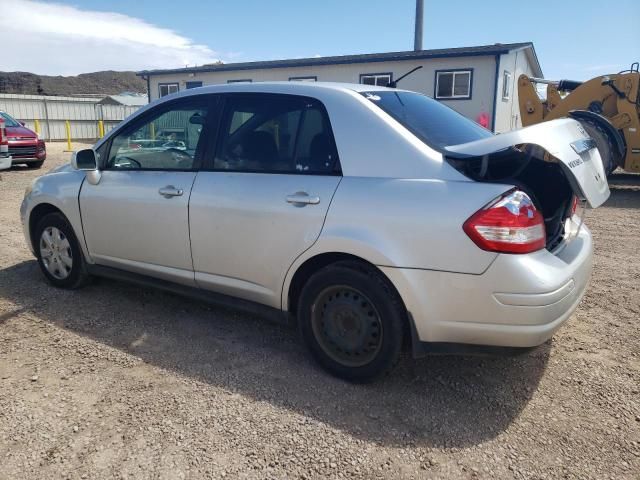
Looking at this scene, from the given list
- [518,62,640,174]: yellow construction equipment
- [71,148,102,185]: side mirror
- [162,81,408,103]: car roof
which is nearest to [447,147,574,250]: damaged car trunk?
[162,81,408,103]: car roof

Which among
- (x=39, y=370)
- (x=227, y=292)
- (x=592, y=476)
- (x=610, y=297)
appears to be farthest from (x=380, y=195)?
(x=610, y=297)

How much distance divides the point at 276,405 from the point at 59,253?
2.78 metres

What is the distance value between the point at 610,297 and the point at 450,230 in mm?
2706

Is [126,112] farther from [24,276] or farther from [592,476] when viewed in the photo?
[592,476]

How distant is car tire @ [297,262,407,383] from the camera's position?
9.10ft

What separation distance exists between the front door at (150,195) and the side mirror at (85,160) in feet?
0.29

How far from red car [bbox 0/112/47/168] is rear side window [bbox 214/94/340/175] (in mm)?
13047

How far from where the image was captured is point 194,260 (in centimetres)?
355

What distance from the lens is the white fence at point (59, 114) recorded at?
2682cm

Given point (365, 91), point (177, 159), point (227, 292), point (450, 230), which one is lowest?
point (227, 292)

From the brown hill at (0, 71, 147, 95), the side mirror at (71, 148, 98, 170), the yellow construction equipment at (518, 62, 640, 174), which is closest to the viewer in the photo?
Answer: the side mirror at (71, 148, 98, 170)

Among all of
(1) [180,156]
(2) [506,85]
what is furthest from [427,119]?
(2) [506,85]

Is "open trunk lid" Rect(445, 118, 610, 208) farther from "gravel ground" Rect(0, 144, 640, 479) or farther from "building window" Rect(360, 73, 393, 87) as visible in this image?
"building window" Rect(360, 73, 393, 87)

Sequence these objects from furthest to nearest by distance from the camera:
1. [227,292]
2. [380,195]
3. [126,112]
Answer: [126,112] → [227,292] → [380,195]
